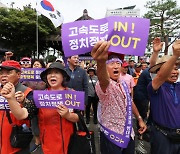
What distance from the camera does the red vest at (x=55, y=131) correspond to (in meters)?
2.21

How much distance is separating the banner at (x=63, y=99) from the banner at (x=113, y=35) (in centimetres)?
45

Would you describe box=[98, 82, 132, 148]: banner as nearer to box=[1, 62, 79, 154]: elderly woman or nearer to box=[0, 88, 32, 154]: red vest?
box=[1, 62, 79, 154]: elderly woman

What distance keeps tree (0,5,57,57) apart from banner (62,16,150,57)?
16.9 metres

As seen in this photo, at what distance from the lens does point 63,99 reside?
2123 millimetres

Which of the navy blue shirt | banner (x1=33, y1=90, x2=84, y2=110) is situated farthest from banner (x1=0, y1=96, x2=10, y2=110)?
the navy blue shirt

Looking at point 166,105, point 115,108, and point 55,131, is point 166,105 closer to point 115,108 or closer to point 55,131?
point 115,108

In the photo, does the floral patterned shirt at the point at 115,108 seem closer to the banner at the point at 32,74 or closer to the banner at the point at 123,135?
the banner at the point at 123,135

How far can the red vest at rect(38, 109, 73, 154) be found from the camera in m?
2.21

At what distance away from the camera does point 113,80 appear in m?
2.26

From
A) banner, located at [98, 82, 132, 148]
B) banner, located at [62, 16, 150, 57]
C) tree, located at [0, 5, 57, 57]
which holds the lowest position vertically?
banner, located at [98, 82, 132, 148]

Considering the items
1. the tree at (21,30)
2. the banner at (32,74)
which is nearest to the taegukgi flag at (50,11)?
the banner at (32,74)

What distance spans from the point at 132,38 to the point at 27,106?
3.59 ft

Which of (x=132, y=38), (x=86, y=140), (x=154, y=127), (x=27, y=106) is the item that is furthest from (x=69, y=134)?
(x=132, y=38)

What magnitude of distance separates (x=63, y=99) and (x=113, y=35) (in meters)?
0.76
